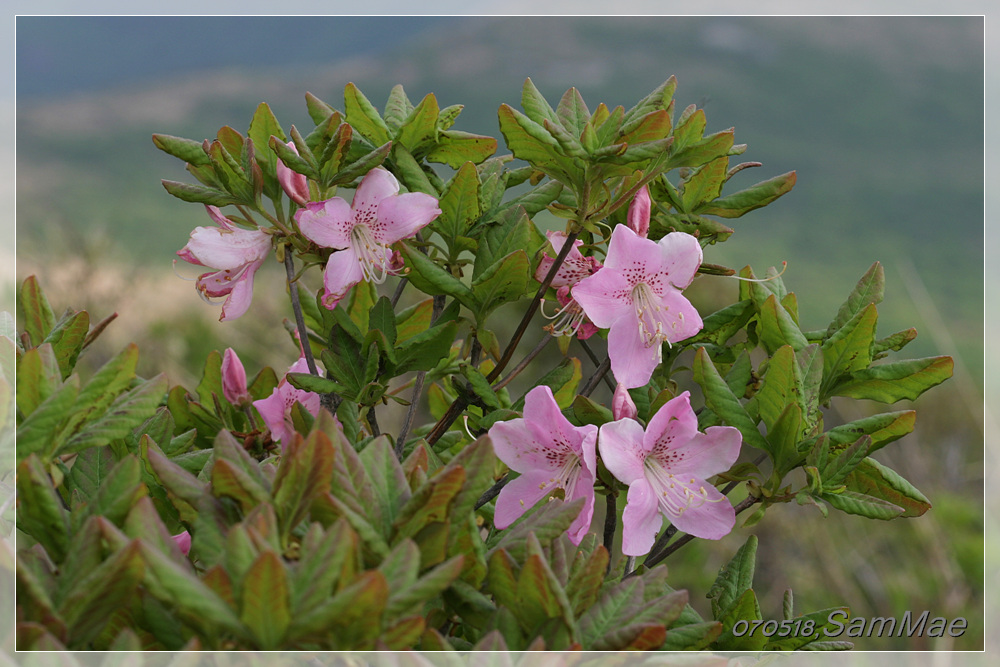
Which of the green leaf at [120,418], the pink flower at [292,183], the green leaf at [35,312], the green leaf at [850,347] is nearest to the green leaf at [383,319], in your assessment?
the pink flower at [292,183]

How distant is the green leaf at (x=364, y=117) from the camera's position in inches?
37.5

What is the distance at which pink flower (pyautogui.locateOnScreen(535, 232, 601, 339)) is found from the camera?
0.94 metres

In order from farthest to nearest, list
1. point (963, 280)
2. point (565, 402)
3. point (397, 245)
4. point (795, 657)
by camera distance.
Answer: point (963, 280) < point (565, 402) < point (397, 245) < point (795, 657)

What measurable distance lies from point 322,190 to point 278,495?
39 centimetres

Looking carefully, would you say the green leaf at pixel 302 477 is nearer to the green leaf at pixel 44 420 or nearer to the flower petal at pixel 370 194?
the green leaf at pixel 44 420

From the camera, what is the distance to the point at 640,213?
2.98 ft

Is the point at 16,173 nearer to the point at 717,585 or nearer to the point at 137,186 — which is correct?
the point at 717,585

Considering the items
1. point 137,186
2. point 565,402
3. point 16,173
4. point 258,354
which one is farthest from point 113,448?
point 137,186

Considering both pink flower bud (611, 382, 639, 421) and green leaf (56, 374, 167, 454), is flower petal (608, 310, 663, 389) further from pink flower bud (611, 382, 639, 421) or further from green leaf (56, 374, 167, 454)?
green leaf (56, 374, 167, 454)

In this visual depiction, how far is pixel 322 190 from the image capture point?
89 cm

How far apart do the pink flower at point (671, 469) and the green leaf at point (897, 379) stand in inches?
6.7

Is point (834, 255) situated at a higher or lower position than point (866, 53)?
lower

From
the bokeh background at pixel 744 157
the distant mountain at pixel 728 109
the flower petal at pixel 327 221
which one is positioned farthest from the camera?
the distant mountain at pixel 728 109

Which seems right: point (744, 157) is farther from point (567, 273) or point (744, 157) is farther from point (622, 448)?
point (622, 448)
